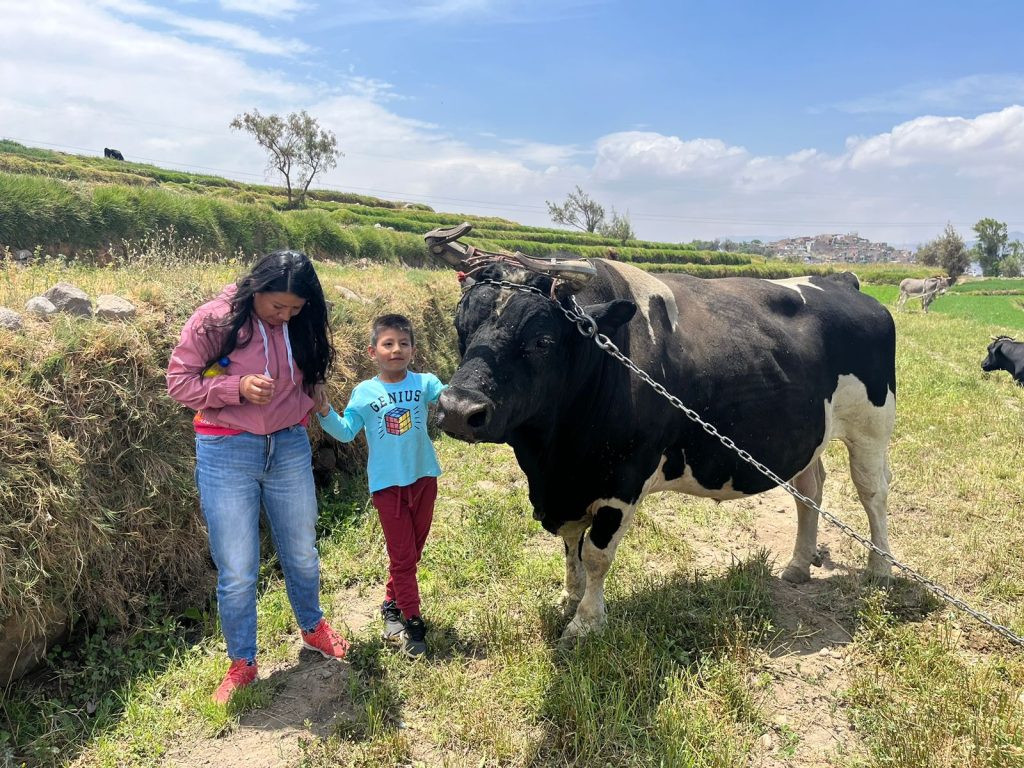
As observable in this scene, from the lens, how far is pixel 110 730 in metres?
3.25

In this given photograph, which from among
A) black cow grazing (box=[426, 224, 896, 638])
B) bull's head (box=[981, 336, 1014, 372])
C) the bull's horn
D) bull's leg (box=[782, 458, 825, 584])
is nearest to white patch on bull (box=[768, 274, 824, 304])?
black cow grazing (box=[426, 224, 896, 638])

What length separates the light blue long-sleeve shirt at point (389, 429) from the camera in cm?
354

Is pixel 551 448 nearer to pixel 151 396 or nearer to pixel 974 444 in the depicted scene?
pixel 151 396

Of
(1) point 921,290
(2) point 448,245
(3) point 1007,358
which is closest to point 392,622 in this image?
(2) point 448,245

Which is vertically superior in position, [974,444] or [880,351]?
[880,351]

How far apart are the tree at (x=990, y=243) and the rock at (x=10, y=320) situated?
367 feet

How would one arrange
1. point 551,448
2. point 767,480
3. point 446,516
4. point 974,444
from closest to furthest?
point 551,448 → point 767,480 → point 446,516 → point 974,444

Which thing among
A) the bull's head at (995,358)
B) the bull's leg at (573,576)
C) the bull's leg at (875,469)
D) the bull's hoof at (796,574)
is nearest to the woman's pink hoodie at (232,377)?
the bull's leg at (573,576)

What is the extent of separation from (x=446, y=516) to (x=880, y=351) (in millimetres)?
3819

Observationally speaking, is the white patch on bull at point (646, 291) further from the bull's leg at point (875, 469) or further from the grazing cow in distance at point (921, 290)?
the grazing cow in distance at point (921, 290)

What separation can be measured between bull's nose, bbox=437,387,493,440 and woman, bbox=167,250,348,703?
0.98 meters

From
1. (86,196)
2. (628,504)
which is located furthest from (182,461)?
(86,196)

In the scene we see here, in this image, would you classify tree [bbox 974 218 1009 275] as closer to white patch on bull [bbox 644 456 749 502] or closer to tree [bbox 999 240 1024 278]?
tree [bbox 999 240 1024 278]

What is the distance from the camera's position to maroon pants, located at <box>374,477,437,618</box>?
3.60 meters
